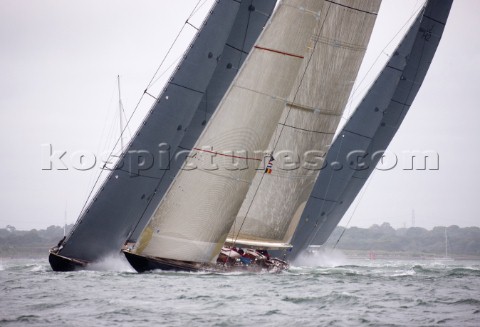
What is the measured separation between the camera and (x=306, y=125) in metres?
27.0

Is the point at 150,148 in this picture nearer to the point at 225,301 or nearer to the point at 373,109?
the point at 225,301

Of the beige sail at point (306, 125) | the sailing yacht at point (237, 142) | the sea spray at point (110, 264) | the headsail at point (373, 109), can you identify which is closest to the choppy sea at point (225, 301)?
the sea spray at point (110, 264)

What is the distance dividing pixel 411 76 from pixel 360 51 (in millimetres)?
11478

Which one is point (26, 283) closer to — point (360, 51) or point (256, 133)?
point (256, 133)

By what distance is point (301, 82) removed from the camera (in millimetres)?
26719

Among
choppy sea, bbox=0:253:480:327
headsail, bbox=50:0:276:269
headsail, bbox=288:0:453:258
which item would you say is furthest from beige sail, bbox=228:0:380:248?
headsail, bbox=288:0:453:258

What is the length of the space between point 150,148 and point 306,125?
17.1ft

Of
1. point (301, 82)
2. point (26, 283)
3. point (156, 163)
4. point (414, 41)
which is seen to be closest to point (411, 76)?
point (414, 41)

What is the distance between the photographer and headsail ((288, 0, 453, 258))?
35.7 meters

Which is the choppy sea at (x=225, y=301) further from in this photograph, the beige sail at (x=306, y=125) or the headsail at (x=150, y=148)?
the beige sail at (x=306, y=125)

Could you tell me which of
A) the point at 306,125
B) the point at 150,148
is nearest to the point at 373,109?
the point at 306,125

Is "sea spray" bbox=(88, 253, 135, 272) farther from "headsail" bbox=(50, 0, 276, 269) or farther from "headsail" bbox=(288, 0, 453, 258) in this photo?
"headsail" bbox=(288, 0, 453, 258)

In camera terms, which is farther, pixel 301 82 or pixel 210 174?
pixel 301 82

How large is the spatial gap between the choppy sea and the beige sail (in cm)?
170
